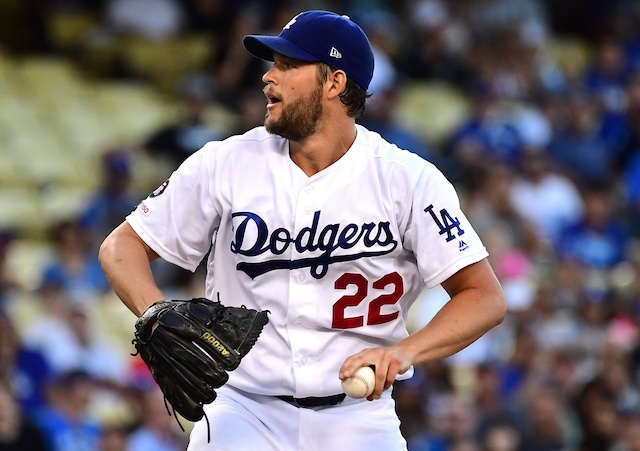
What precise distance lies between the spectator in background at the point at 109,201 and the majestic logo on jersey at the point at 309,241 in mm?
4879

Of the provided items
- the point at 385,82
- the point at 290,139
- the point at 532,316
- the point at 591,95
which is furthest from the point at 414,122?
the point at 290,139

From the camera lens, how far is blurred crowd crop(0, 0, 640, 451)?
27.2ft

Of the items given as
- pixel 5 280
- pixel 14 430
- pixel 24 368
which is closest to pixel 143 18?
pixel 5 280

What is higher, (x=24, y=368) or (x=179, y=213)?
(x=179, y=213)

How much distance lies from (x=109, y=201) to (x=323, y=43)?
17.4 ft

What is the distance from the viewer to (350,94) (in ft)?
15.1

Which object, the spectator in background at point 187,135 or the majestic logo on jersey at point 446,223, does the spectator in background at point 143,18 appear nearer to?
the spectator in background at point 187,135

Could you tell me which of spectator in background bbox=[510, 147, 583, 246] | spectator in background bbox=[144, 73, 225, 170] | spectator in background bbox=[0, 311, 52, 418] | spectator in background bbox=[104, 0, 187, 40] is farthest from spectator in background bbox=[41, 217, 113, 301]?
spectator in background bbox=[510, 147, 583, 246]

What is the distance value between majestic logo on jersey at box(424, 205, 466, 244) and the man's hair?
476 millimetres

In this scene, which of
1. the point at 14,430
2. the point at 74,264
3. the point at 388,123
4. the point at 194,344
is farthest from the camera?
the point at 388,123

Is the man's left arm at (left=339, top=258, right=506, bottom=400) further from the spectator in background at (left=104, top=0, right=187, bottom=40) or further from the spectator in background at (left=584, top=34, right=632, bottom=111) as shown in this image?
the spectator in background at (left=584, top=34, right=632, bottom=111)

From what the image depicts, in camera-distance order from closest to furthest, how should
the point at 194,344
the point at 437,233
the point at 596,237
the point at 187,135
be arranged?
1. the point at 194,344
2. the point at 437,233
3. the point at 187,135
4. the point at 596,237

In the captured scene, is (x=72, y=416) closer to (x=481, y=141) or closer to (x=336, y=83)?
(x=336, y=83)

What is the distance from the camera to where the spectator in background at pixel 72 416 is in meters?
7.74
